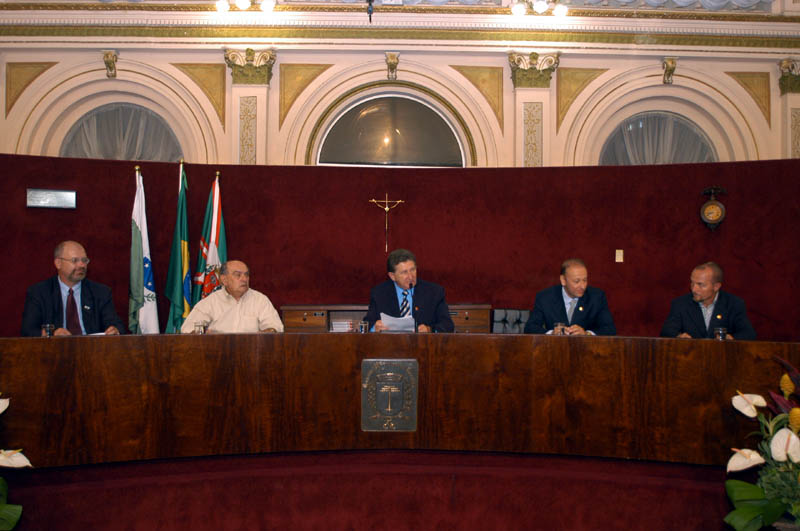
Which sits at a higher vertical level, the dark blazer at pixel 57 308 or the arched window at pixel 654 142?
the arched window at pixel 654 142

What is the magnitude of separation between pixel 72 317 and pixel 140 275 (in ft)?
3.71

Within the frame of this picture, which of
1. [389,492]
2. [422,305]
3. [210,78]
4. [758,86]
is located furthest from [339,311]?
[758,86]

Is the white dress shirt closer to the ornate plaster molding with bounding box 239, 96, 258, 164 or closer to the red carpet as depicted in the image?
the red carpet

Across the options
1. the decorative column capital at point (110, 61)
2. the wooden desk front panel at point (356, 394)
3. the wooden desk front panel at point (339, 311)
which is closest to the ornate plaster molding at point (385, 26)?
the decorative column capital at point (110, 61)

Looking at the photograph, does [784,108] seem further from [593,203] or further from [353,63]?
[353,63]

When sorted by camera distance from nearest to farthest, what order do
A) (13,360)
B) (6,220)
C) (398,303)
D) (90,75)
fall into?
(13,360) < (398,303) < (6,220) < (90,75)

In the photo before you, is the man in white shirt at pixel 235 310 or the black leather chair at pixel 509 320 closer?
the man in white shirt at pixel 235 310

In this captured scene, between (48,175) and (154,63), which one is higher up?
(154,63)

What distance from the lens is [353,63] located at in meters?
6.92

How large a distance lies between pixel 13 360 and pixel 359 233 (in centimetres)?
359

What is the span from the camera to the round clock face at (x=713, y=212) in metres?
4.94

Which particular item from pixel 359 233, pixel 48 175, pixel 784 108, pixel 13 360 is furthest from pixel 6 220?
pixel 784 108

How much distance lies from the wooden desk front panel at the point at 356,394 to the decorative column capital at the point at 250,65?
516 centimetres

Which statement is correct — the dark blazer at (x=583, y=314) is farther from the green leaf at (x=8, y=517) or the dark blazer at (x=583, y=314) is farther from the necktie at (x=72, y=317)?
the necktie at (x=72, y=317)
